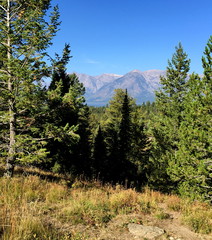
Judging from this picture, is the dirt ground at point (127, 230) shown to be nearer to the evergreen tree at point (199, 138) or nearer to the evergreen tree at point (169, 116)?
the evergreen tree at point (199, 138)

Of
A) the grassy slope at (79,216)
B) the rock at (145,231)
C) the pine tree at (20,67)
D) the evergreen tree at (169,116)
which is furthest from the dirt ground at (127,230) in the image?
the evergreen tree at (169,116)

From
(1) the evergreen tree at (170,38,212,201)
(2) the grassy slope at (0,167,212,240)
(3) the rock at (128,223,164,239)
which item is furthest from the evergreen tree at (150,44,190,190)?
(3) the rock at (128,223,164,239)

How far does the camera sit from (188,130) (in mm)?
8617

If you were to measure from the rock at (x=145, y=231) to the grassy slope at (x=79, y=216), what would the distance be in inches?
6.1

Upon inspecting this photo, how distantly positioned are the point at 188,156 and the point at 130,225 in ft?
18.9

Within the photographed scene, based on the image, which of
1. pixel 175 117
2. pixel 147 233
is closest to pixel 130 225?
pixel 147 233

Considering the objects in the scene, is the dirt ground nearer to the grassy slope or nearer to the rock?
the grassy slope

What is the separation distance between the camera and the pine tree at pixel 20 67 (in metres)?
6.58

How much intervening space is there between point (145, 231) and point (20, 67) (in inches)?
276

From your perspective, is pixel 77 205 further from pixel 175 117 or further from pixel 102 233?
pixel 175 117

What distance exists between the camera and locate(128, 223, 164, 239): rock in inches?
155

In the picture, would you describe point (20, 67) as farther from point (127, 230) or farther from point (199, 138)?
point (199, 138)

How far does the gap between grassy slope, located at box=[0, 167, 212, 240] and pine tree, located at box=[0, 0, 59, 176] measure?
1624mm

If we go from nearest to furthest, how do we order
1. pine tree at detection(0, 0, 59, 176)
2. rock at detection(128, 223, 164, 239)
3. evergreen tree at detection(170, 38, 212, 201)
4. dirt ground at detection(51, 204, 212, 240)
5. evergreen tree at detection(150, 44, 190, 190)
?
dirt ground at detection(51, 204, 212, 240) → rock at detection(128, 223, 164, 239) → pine tree at detection(0, 0, 59, 176) → evergreen tree at detection(170, 38, 212, 201) → evergreen tree at detection(150, 44, 190, 190)
